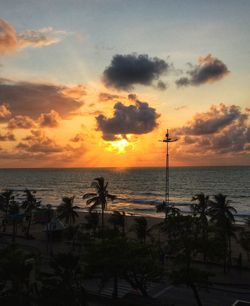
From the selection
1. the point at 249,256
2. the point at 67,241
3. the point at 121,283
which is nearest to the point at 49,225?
the point at 67,241

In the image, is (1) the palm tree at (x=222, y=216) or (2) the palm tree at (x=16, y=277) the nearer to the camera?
(2) the palm tree at (x=16, y=277)

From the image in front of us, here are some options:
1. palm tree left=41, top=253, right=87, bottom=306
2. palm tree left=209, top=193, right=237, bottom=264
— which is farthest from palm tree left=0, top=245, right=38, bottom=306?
palm tree left=209, top=193, right=237, bottom=264

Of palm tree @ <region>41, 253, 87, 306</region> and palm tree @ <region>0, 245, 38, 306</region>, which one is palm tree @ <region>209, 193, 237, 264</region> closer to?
palm tree @ <region>41, 253, 87, 306</region>

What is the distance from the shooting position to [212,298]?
111 ft

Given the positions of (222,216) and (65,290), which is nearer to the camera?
(65,290)

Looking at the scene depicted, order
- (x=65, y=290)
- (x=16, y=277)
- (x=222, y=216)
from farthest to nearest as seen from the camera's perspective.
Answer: (x=222, y=216) < (x=16, y=277) < (x=65, y=290)

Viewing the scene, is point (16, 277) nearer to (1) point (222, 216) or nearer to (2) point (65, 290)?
(2) point (65, 290)

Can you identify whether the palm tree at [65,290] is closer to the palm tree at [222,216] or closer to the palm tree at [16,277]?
the palm tree at [16,277]

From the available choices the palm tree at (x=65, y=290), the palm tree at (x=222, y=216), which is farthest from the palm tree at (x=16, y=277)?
the palm tree at (x=222, y=216)

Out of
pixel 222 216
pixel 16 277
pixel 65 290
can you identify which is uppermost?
pixel 222 216

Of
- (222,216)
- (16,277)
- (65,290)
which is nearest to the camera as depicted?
(65,290)

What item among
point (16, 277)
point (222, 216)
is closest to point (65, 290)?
point (16, 277)

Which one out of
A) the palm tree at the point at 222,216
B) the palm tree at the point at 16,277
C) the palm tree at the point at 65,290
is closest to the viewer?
the palm tree at the point at 65,290

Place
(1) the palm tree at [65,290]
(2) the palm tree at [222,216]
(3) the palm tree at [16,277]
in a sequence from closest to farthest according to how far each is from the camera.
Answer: (1) the palm tree at [65,290]
(3) the palm tree at [16,277]
(2) the palm tree at [222,216]
